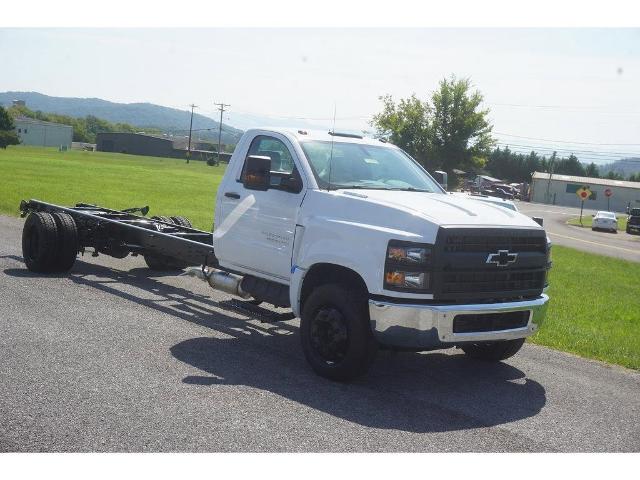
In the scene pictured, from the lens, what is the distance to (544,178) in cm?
11750

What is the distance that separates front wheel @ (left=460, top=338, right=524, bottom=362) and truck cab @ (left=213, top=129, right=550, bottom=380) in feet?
0.04

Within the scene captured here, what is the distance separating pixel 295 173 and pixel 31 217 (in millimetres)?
5176

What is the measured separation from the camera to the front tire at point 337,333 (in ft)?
20.3

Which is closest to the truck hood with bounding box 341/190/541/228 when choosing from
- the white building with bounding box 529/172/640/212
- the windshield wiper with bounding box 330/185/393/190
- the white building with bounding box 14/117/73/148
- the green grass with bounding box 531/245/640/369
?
the windshield wiper with bounding box 330/185/393/190

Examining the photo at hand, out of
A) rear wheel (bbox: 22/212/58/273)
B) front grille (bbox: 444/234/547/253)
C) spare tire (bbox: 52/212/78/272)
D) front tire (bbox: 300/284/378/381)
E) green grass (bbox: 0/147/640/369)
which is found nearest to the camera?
front grille (bbox: 444/234/547/253)

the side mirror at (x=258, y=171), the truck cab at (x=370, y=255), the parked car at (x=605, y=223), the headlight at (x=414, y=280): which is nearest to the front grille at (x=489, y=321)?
the truck cab at (x=370, y=255)

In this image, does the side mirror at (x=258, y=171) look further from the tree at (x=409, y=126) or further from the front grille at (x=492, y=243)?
the tree at (x=409, y=126)

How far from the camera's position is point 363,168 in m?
7.54

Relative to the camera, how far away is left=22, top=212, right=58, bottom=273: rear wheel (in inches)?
407

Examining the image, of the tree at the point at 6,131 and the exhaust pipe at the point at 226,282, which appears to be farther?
the tree at the point at 6,131

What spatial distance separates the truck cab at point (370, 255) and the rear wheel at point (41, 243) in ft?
12.0

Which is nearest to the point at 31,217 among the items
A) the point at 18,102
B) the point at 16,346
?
A: the point at 16,346

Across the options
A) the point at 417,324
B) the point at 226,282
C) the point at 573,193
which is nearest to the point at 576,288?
the point at 226,282

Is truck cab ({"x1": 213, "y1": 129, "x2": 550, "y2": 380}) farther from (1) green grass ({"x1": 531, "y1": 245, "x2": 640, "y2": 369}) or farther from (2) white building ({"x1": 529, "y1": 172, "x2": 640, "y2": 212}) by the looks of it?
(2) white building ({"x1": 529, "y1": 172, "x2": 640, "y2": 212})
